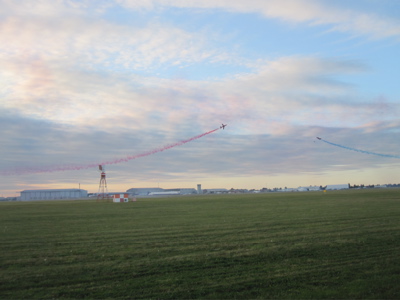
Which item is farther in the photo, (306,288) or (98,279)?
(98,279)

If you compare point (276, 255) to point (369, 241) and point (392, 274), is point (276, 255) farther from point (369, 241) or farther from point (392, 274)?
point (369, 241)

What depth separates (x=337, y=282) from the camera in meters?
9.37

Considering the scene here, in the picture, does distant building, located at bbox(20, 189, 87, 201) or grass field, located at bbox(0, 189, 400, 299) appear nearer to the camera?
grass field, located at bbox(0, 189, 400, 299)

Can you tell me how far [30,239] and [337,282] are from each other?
47.2ft

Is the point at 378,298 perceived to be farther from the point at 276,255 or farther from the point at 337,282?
the point at 276,255

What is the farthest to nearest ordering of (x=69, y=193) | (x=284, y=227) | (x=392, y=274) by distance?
(x=69, y=193), (x=284, y=227), (x=392, y=274)

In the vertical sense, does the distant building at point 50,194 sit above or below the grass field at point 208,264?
above

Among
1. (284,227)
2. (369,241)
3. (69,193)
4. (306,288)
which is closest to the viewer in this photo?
(306,288)

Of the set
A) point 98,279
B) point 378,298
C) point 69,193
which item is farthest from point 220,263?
point 69,193

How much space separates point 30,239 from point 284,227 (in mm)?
13193

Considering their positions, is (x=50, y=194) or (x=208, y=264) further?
(x=50, y=194)

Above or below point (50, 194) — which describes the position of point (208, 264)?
below

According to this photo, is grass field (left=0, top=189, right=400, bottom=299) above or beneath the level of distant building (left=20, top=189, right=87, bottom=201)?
beneath

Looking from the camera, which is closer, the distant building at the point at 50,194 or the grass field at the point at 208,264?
the grass field at the point at 208,264
